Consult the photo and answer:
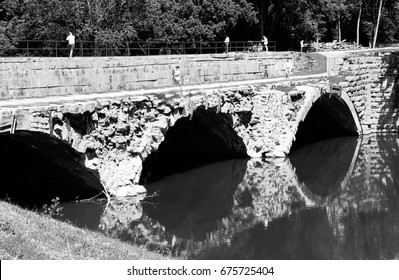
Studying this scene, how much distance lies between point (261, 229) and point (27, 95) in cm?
853

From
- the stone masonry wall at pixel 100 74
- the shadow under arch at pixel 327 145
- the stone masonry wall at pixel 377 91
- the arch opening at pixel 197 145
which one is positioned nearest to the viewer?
the stone masonry wall at pixel 100 74

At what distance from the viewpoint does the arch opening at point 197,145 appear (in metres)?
28.7

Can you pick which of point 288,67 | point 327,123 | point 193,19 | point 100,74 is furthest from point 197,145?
point 193,19

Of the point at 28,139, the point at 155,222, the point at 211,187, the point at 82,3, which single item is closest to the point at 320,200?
the point at 211,187

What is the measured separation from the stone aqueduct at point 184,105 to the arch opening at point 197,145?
0.19 ft

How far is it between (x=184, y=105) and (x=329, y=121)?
16381 millimetres

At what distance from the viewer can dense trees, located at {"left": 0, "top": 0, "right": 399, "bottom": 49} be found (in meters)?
36.0

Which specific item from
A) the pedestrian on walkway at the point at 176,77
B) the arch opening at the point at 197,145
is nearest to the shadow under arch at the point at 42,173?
the arch opening at the point at 197,145

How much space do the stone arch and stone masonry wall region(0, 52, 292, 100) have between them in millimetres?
5928

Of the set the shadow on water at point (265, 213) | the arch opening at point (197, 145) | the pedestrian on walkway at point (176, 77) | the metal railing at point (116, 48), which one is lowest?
the shadow on water at point (265, 213)

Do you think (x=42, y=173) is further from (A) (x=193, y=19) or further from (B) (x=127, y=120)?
(A) (x=193, y=19)

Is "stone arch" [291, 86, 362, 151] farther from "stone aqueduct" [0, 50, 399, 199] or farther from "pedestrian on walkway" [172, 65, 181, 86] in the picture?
"pedestrian on walkway" [172, 65, 181, 86]

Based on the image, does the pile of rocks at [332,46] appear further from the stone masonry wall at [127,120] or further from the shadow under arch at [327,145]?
the stone masonry wall at [127,120]

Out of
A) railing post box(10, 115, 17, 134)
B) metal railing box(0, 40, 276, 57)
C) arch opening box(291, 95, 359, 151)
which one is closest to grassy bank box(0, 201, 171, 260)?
railing post box(10, 115, 17, 134)
